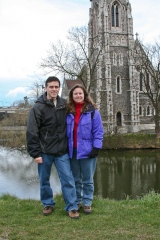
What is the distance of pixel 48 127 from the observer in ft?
16.4

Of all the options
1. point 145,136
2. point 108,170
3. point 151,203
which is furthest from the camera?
point 145,136

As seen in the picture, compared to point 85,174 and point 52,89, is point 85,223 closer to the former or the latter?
point 85,174

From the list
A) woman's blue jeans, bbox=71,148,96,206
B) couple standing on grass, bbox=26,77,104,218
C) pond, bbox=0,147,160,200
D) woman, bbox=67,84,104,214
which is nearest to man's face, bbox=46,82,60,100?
couple standing on grass, bbox=26,77,104,218

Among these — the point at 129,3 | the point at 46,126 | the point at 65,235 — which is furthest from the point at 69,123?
the point at 129,3

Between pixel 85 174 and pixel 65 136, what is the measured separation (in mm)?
725

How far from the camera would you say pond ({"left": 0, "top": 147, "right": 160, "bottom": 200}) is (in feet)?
38.0

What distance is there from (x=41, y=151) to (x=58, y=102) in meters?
0.86

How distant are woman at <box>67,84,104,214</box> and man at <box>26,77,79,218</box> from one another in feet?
0.44

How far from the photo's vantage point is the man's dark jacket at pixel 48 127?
4957 millimetres


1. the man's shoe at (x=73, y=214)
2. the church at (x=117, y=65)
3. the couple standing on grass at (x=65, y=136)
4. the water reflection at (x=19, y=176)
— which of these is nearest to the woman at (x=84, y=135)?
the couple standing on grass at (x=65, y=136)

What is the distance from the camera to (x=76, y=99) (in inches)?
200

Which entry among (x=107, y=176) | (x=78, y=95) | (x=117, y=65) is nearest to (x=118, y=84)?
(x=117, y=65)

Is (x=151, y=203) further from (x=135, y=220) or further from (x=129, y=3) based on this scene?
(x=129, y=3)

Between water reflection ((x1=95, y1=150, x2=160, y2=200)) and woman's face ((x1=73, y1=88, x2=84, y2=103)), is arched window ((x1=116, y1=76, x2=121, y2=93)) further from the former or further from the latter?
woman's face ((x1=73, y1=88, x2=84, y2=103))
